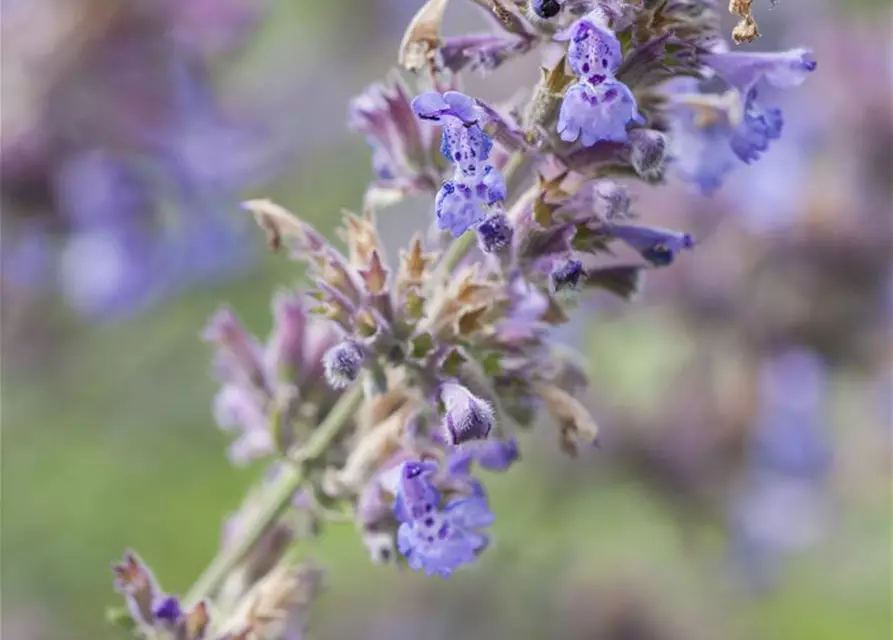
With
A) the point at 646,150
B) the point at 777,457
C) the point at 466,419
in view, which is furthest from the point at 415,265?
the point at 777,457

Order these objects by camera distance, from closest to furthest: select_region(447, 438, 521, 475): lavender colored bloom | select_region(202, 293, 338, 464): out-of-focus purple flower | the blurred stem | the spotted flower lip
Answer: the spotted flower lip, select_region(447, 438, 521, 475): lavender colored bloom, the blurred stem, select_region(202, 293, 338, 464): out-of-focus purple flower

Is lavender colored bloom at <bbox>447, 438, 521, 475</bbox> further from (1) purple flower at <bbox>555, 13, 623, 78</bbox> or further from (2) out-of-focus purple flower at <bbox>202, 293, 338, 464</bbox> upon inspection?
(1) purple flower at <bbox>555, 13, 623, 78</bbox>

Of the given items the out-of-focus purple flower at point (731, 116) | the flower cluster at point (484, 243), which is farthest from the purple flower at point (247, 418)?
the out-of-focus purple flower at point (731, 116)

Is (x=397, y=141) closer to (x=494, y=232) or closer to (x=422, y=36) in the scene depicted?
(x=422, y=36)

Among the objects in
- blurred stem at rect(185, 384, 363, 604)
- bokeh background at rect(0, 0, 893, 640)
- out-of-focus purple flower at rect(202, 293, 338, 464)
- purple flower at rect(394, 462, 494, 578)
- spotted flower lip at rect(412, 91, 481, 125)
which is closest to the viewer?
spotted flower lip at rect(412, 91, 481, 125)

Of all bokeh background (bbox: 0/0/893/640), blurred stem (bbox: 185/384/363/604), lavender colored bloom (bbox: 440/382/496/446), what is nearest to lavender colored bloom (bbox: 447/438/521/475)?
lavender colored bloom (bbox: 440/382/496/446)

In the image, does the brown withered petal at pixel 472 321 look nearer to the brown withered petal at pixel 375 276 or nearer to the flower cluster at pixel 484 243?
the flower cluster at pixel 484 243
